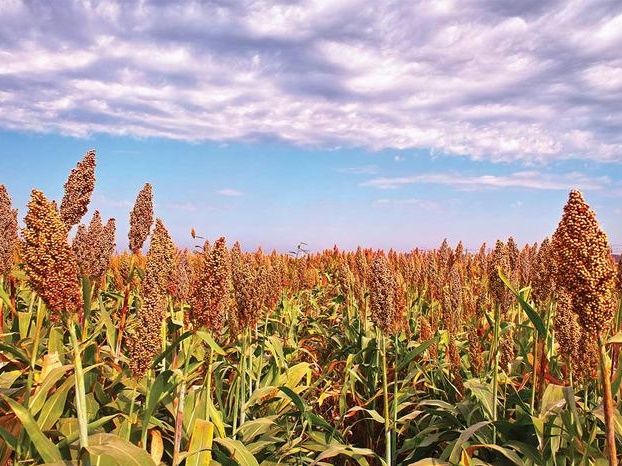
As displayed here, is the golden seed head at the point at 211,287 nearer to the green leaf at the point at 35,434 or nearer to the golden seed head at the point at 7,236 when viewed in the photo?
the green leaf at the point at 35,434

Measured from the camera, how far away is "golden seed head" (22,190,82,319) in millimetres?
2564

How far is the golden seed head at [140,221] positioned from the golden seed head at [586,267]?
2.94 metres

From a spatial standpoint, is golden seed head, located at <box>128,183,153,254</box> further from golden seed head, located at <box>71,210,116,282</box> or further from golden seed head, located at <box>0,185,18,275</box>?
golden seed head, located at <box>0,185,18,275</box>

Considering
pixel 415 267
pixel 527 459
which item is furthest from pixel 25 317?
pixel 415 267

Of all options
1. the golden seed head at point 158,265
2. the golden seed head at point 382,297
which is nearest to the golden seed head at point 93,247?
the golden seed head at point 158,265

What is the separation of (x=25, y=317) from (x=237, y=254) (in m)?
1.98

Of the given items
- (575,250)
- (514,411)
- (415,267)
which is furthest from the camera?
(415,267)

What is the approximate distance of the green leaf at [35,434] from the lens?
100 inches

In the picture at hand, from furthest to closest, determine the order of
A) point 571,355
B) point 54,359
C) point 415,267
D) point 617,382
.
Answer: point 415,267, point 54,359, point 571,355, point 617,382

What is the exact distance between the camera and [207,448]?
296cm

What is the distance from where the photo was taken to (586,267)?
7.17 ft

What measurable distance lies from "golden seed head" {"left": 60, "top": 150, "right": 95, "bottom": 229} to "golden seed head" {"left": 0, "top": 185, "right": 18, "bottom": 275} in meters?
2.32

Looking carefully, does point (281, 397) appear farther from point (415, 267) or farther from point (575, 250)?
point (415, 267)

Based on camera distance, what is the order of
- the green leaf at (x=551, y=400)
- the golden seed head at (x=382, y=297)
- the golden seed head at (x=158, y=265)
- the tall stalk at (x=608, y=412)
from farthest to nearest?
the golden seed head at (x=382, y=297), the green leaf at (x=551, y=400), the golden seed head at (x=158, y=265), the tall stalk at (x=608, y=412)
